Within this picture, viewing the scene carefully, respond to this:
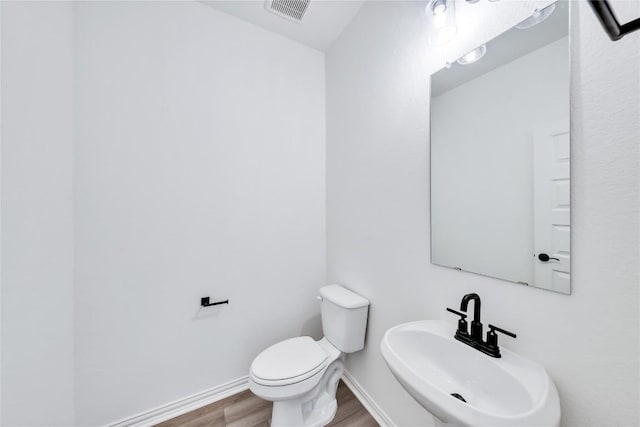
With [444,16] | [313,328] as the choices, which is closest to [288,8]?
[444,16]

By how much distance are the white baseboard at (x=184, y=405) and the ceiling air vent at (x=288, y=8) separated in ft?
8.23

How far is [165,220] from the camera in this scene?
144 cm

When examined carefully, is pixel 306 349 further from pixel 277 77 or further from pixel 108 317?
pixel 277 77

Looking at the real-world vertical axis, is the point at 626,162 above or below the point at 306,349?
above

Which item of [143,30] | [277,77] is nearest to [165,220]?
[143,30]

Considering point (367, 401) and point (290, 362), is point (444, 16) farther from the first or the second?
point (367, 401)

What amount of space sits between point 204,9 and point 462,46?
62.2 inches

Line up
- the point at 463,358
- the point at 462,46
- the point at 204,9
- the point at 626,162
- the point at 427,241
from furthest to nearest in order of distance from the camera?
the point at 204,9
the point at 427,241
the point at 462,46
the point at 463,358
the point at 626,162

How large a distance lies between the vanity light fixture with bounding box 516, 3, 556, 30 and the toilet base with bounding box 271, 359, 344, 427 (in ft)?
6.11

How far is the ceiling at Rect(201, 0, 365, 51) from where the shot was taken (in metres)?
1.53

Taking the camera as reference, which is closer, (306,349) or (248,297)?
(306,349)

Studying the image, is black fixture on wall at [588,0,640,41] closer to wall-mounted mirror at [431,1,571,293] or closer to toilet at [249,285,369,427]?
wall-mounted mirror at [431,1,571,293]

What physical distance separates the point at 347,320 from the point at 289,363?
410 millimetres

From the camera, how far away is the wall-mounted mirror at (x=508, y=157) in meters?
0.73
